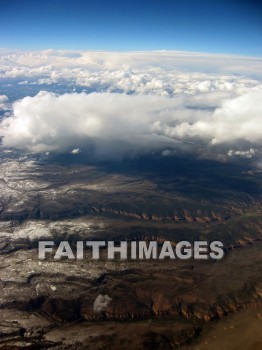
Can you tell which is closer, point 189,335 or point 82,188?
point 189,335

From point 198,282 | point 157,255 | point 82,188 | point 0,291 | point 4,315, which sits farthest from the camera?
point 82,188

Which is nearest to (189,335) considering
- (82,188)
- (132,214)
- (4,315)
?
(4,315)

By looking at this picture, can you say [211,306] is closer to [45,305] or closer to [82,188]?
[45,305]

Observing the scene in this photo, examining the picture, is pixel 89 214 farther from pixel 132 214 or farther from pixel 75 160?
pixel 75 160

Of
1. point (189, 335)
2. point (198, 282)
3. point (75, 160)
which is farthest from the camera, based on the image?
point (75, 160)

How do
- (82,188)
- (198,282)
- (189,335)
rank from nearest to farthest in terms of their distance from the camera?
(189,335)
(198,282)
(82,188)

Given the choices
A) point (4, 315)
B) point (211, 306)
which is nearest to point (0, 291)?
point (4, 315)
